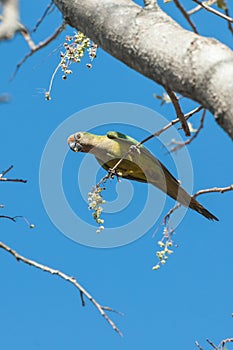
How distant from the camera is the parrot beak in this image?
5328 mm

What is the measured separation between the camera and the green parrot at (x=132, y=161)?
12.4ft

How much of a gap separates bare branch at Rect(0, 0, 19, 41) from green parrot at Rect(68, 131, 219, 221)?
2228 mm

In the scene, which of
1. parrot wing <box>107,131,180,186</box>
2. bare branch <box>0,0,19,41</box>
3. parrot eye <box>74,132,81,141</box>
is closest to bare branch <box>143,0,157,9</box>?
bare branch <box>0,0,19,41</box>

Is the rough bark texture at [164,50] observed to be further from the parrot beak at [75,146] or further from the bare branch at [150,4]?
the parrot beak at [75,146]

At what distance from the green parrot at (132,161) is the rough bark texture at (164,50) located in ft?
5.80

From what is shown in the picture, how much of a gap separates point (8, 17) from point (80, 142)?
4.11m

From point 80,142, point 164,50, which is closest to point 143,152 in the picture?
point 80,142

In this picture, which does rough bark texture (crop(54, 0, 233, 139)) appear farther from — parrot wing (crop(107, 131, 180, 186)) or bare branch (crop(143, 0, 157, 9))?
parrot wing (crop(107, 131, 180, 186))

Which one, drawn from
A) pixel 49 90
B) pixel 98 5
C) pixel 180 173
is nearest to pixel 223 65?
pixel 98 5

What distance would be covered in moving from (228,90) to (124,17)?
1.61 feet

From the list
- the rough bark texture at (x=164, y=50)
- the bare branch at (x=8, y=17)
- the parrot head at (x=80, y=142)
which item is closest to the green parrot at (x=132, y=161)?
the parrot head at (x=80, y=142)

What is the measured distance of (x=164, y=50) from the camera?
1.47 meters

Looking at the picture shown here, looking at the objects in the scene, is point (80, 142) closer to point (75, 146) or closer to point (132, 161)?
point (75, 146)

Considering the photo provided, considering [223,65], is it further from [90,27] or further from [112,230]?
[112,230]
